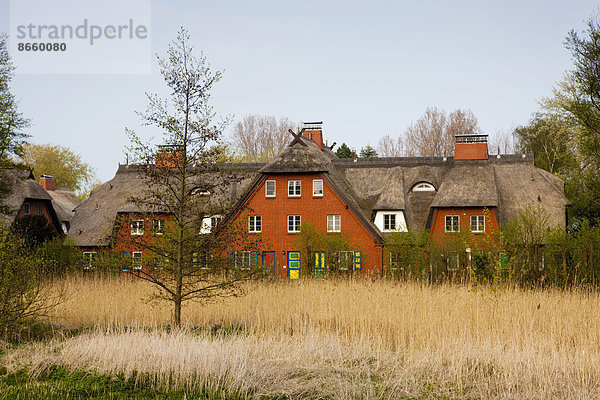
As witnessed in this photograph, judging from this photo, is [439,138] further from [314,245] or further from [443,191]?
[314,245]

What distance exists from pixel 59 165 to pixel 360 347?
66.9 m

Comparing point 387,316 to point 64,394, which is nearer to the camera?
point 64,394

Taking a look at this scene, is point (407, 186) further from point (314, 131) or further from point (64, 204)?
point (64, 204)

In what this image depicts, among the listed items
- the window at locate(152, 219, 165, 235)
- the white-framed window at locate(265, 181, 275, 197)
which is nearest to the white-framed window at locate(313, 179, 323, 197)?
the white-framed window at locate(265, 181, 275, 197)

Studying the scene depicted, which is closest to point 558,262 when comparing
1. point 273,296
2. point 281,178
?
point 273,296

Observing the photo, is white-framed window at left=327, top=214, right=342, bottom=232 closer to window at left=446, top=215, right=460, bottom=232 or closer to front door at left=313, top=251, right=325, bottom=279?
front door at left=313, top=251, right=325, bottom=279

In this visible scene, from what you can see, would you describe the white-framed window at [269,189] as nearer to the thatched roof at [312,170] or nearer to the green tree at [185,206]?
the thatched roof at [312,170]

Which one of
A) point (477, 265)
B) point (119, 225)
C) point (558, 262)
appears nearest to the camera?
point (119, 225)

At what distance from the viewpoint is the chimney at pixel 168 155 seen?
13.3 m

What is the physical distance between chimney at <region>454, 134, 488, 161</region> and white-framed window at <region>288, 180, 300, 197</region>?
407 inches

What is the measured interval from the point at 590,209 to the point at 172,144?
2391 centimetres

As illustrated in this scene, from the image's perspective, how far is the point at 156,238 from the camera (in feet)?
43.8

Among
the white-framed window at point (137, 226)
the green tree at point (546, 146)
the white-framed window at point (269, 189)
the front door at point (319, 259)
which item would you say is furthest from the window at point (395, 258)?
the green tree at point (546, 146)

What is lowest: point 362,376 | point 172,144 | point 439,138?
point 362,376
